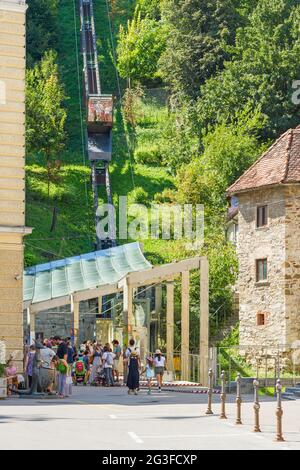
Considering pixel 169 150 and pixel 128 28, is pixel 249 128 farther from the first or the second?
pixel 128 28

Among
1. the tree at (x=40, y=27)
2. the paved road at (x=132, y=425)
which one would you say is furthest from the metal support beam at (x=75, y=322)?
the tree at (x=40, y=27)

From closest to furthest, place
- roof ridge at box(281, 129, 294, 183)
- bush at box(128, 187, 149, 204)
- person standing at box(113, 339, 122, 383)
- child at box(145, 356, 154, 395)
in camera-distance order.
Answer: child at box(145, 356, 154, 395) → person standing at box(113, 339, 122, 383) → roof ridge at box(281, 129, 294, 183) → bush at box(128, 187, 149, 204)

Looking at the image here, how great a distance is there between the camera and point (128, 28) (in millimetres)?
122812

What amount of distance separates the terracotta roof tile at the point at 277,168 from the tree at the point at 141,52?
2028 inches

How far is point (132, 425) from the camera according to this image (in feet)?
86.8

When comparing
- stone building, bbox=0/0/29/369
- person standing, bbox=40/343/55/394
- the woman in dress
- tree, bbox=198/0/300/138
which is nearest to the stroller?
stone building, bbox=0/0/29/369

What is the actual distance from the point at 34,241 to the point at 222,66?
20.8 metres

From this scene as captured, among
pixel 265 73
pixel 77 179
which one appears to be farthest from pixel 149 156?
pixel 265 73

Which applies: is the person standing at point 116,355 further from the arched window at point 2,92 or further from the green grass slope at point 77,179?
the green grass slope at point 77,179

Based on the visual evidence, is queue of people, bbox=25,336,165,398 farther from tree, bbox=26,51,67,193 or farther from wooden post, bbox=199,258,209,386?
tree, bbox=26,51,67,193

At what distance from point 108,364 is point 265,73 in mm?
45712

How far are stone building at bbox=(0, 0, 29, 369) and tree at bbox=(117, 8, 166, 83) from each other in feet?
235

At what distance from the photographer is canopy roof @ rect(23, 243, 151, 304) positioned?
165 feet

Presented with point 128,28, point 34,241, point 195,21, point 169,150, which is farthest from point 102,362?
point 128,28
